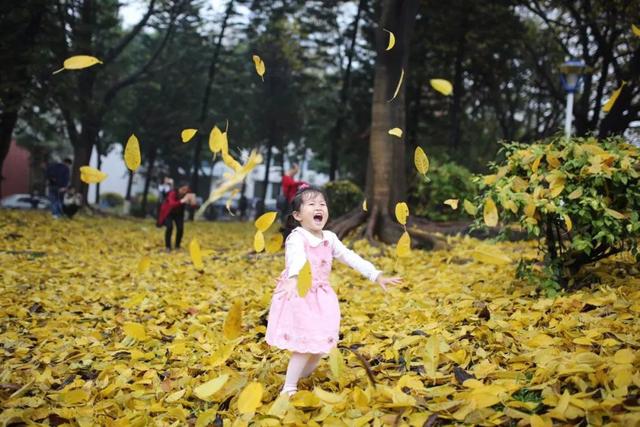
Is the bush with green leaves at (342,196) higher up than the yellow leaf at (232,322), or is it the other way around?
the bush with green leaves at (342,196)

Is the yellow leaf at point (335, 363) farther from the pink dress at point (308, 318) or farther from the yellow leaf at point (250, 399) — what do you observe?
the yellow leaf at point (250, 399)

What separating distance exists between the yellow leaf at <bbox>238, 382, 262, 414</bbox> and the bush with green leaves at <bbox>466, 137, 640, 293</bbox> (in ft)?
7.35

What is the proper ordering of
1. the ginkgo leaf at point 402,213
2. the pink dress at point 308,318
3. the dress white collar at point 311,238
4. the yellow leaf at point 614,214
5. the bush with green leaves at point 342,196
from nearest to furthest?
the pink dress at point 308,318 → the dress white collar at point 311,238 → the ginkgo leaf at point 402,213 → the yellow leaf at point 614,214 → the bush with green leaves at point 342,196

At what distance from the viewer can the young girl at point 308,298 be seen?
2.99m

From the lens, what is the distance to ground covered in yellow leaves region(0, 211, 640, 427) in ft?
→ 8.48

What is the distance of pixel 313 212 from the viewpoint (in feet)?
10.5

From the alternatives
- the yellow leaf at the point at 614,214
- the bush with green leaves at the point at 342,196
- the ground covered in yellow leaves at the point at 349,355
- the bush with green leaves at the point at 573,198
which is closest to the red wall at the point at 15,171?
the bush with green leaves at the point at 342,196

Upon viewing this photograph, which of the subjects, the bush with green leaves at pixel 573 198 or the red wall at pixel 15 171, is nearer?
the bush with green leaves at pixel 573 198

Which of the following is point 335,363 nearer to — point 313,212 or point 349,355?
point 349,355

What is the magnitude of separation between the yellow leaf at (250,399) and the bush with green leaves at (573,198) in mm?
2242

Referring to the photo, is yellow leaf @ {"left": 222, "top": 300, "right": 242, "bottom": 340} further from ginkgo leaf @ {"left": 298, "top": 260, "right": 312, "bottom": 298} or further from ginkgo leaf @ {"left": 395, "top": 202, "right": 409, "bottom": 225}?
ginkgo leaf @ {"left": 395, "top": 202, "right": 409, "bottom": 225}

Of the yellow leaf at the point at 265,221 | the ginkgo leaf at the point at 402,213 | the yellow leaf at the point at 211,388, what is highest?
the ginkgo leaf at the point at 402,213

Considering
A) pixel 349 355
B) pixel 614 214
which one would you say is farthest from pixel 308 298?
pixel 614 214

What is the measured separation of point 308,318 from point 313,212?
622 millimetres
